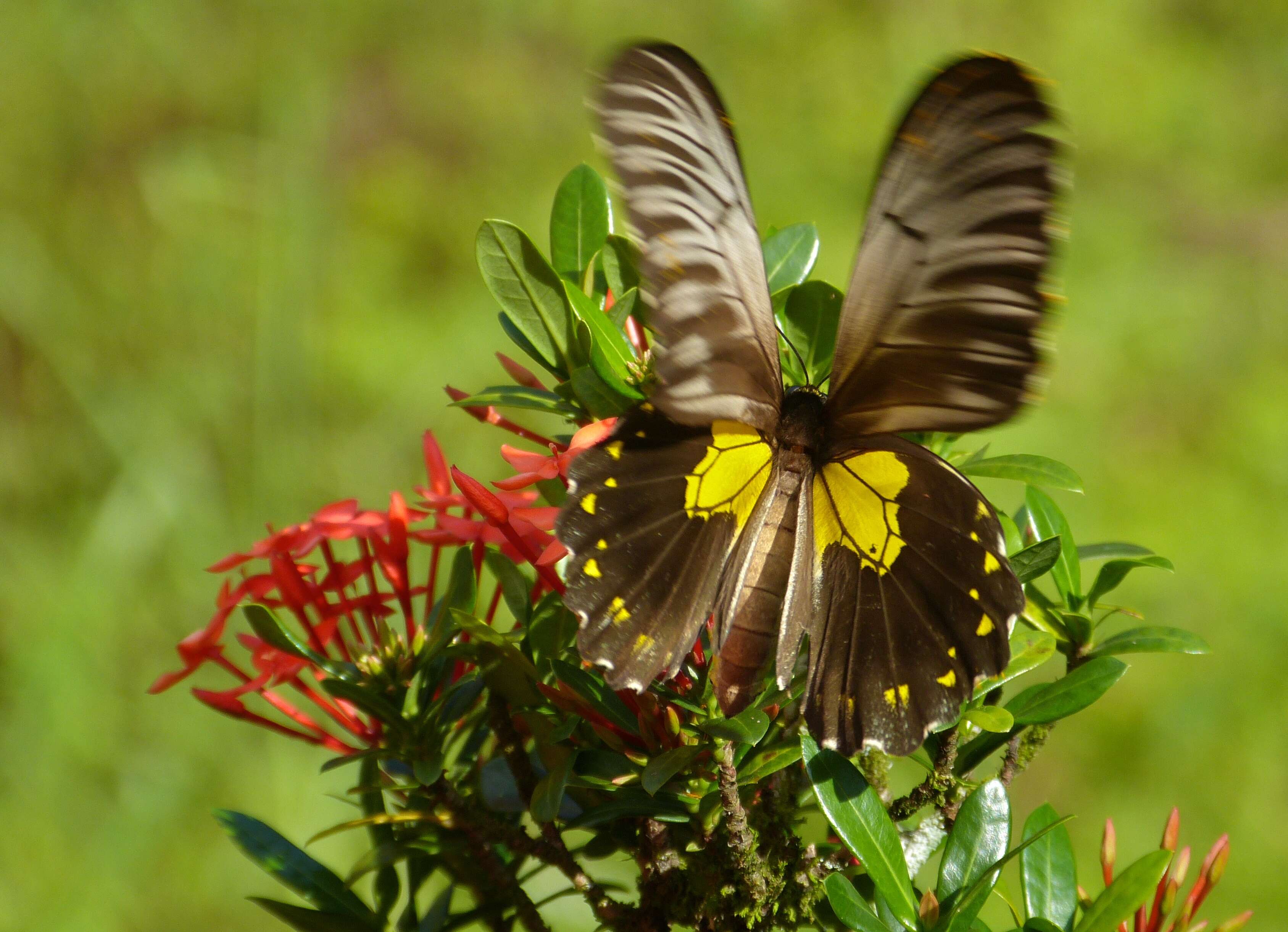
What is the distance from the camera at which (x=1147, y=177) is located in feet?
11.0

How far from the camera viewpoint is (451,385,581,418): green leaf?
76 centimetres

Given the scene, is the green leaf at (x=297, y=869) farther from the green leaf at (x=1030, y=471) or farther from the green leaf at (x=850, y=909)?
the green leaf at (x=1030, y=471)

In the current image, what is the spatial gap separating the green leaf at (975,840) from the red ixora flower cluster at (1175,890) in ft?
0.33

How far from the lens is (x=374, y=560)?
86cm

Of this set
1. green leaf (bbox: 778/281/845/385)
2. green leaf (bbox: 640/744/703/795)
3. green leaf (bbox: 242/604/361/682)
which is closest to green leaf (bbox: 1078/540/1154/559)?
green leaf (bbox: 778/281/845/385)

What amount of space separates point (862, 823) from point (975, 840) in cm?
7

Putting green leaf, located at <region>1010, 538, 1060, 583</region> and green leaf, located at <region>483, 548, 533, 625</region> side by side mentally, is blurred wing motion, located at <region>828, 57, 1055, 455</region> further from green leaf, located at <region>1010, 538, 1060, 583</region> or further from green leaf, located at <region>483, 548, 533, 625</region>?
green leaf, located at <region>483, 548, 533, 625</region>

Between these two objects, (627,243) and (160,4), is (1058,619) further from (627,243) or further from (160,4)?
(160,4)

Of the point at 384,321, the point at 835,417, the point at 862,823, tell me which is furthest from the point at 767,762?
the point at 384,321

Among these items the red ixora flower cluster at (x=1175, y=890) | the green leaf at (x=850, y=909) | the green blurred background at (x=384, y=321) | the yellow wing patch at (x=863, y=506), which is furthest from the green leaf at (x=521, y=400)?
the green blurred background at (x=384, y=321)

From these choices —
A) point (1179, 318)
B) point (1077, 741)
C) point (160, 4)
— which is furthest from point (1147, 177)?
point (160, 4)

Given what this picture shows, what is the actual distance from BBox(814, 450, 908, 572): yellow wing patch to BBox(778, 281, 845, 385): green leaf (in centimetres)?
8

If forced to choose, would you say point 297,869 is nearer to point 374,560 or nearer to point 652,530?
point 374,560

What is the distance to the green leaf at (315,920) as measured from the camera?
797 mm
